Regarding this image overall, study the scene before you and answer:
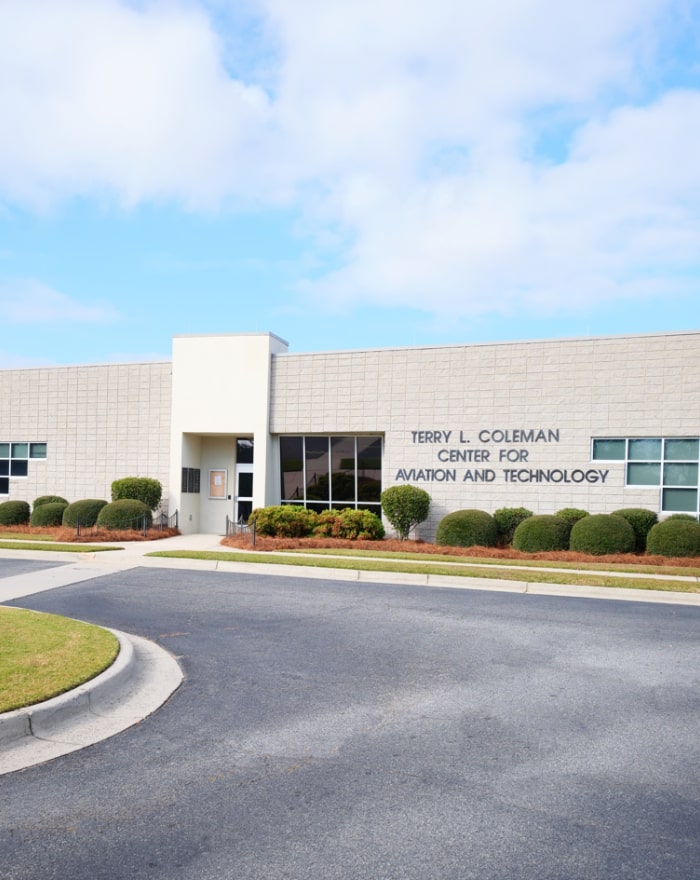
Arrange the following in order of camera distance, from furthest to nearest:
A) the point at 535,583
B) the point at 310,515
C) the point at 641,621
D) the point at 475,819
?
the point at 310,515 < the point at 535,583 < the point at 641,621 < the point at 475,819

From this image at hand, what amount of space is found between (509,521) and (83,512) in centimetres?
1347

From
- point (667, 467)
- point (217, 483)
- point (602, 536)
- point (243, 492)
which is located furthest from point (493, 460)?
point (217, 483)

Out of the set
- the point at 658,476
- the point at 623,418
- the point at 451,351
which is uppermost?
the point at 451,351

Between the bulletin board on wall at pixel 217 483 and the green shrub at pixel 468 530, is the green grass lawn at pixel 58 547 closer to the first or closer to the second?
the bulletin board on wall at pixel 217 483

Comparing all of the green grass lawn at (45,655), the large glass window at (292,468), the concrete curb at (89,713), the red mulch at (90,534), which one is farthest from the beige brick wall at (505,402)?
the concrete curb at (89,713)

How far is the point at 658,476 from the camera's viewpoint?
68.4 feet

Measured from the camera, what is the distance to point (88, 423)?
27.1 meters

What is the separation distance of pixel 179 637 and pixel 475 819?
5.84m

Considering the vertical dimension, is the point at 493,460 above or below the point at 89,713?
above

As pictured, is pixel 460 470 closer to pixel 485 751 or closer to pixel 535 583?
pixel 535 583

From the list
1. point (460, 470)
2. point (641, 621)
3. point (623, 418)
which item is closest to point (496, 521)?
point (460, 470)

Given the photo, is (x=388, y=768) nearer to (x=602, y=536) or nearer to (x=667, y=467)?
(x=602, y=536)

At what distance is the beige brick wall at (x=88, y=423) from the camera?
86.4ft

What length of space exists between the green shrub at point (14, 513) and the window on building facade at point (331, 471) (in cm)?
930
